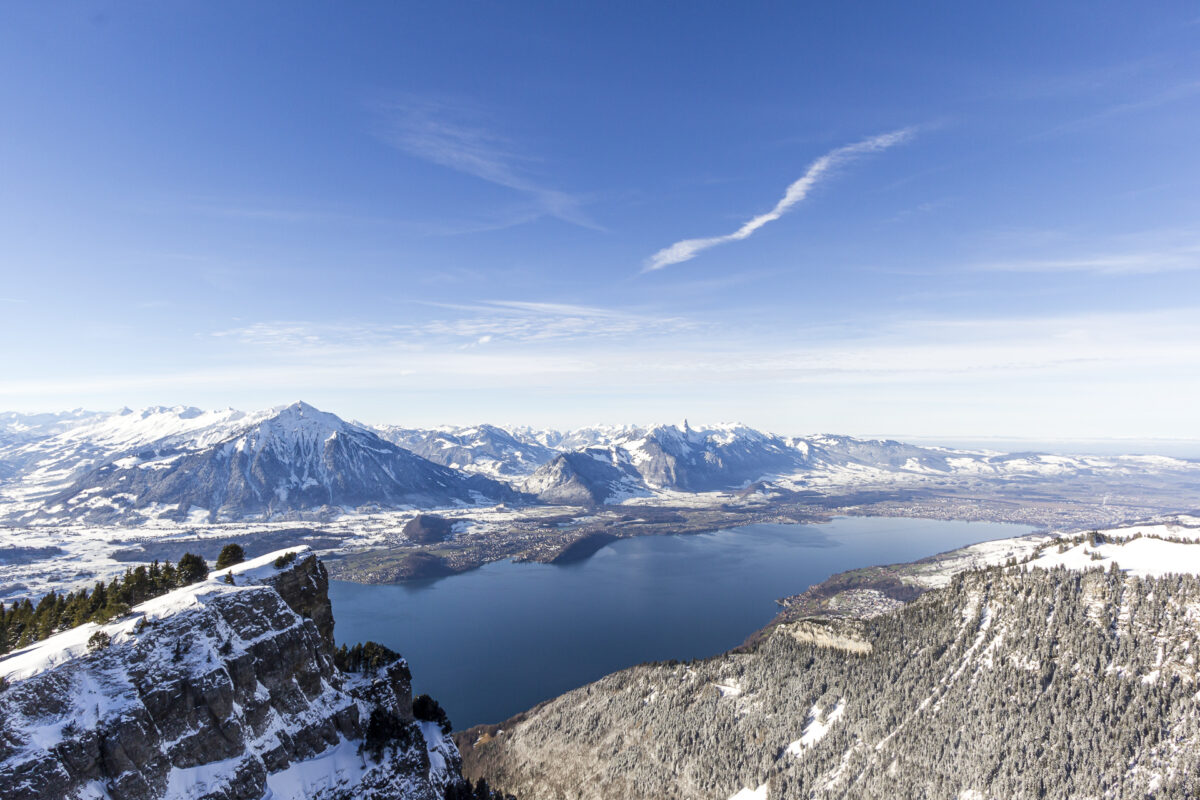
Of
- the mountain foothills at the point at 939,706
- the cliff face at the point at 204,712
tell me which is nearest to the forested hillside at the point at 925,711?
the mountain foothills at the point at 939,706

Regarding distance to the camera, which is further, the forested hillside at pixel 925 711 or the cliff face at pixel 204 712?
the forested hillside at pixel 925 711

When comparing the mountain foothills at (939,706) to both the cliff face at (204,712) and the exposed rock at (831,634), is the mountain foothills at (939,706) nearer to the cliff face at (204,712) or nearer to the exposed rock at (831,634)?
the exposed rock at (831,634)

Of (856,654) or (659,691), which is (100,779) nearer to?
(659,691)

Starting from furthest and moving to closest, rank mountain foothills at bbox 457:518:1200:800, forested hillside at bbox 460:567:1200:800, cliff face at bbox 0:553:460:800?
mountain foothills at bbox 457:518:1200:800 < forested hillside at bbox 460:567:1200:800 < cliff face at bbox 0:553:460:800

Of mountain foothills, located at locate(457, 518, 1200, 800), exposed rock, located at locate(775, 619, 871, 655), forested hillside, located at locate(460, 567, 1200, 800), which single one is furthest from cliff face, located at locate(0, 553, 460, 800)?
exposed rock, located at locate(775, 619, 871, 655)

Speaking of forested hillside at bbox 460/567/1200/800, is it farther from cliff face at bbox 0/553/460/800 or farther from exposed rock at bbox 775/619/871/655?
cliff face at bbox 0/553/460/800

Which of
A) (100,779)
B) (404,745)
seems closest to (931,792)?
(404,745)

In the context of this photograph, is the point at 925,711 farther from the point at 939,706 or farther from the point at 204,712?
the point at 204,712
